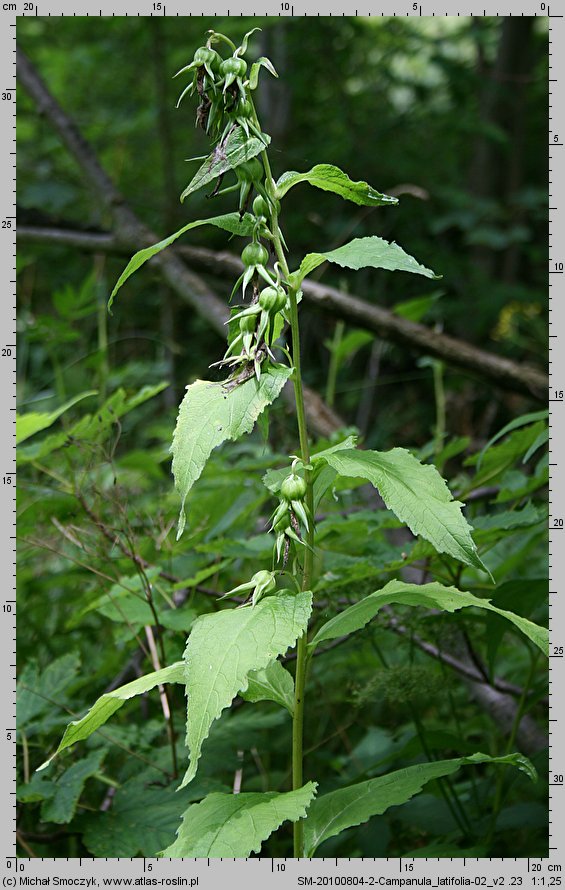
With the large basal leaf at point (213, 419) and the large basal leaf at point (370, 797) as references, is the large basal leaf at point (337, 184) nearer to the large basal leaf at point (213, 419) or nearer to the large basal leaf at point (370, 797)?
the large basal leaf at point (213, 419)

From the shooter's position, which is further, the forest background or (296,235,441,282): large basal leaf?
the forest background

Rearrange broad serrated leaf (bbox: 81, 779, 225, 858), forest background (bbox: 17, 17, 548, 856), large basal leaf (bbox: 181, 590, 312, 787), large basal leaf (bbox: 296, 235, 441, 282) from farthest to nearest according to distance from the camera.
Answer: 1. forest background (bbox: 17, 17, 548, 856)
2. broad serrated leaf (bbox: 81, 779, 225, 858)
3. large basal leaf (bbox: 296, 235, 441, 282)
4. large basal leaf (bbox: 181, 590, 312, 787)

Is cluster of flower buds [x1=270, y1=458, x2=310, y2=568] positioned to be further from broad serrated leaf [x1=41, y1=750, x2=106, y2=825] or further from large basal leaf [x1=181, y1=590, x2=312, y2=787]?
broad serrated leaf [x1=41, y1=750, x2=106, y2=825]

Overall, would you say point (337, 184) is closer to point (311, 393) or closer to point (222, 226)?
point (222, 226)

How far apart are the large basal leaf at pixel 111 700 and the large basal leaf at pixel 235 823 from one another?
138 mm

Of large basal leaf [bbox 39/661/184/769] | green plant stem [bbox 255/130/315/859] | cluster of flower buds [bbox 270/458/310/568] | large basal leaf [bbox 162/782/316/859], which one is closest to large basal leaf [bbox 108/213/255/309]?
green plant stem [bbox 255/130/315/859]

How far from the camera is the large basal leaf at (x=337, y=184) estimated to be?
85 cm

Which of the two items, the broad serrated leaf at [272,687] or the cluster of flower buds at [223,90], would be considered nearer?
the cluster of flower buds at [223,90]

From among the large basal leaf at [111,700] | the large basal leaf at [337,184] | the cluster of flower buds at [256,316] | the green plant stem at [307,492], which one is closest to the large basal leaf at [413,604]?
the green plant stem at [307,492]

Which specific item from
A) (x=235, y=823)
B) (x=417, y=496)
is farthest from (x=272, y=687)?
(x=417, y=496)

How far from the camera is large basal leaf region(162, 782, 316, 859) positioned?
2.62 ft

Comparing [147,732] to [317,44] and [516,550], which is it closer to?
[516,550]

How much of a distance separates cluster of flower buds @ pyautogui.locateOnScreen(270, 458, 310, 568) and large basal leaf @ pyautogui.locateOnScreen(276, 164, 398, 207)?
0.98 feet

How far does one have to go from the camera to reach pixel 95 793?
149cm
